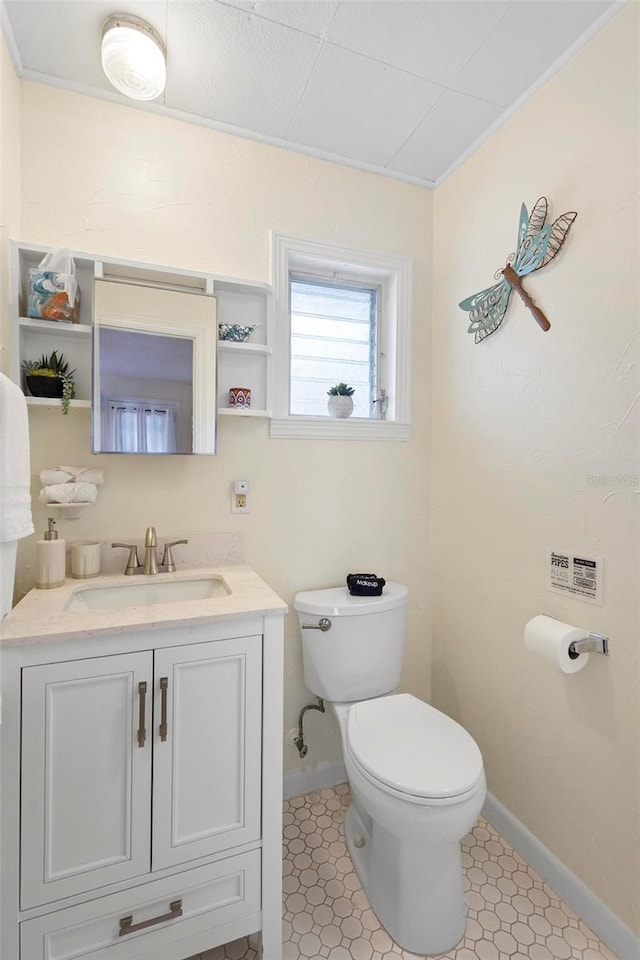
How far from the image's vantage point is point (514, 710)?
4.94 feet

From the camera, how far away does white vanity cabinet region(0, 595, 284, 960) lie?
961mm

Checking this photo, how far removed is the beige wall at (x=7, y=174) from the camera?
123 cm

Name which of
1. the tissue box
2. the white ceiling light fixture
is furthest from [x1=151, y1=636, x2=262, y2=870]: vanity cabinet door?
the white ceiling light fixture

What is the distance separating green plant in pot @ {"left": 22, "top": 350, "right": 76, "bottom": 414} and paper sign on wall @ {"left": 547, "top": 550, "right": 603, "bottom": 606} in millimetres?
1557

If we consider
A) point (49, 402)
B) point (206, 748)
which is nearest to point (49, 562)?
point (49, 402)

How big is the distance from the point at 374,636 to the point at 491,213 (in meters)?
1.57

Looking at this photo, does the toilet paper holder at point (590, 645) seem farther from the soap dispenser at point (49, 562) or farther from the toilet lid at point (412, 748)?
the soap dispenser at point (49, 562)

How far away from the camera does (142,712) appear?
3.40ft

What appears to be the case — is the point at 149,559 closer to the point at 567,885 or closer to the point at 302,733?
the point at 302,733

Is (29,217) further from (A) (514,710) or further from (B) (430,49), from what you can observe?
(A) (514,710)

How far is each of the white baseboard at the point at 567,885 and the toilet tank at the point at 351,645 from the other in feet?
1.90

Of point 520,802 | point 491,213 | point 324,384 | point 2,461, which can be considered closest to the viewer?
point 2,461

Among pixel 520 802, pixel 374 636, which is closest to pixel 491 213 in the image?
pixel 374 636

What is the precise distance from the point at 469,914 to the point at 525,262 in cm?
195
